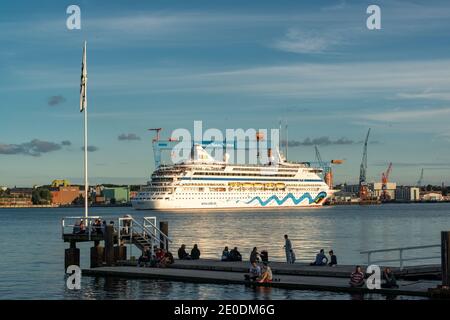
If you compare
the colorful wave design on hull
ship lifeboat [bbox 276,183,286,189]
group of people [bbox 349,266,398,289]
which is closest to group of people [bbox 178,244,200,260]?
group of people [bbox 349,266,398,289]

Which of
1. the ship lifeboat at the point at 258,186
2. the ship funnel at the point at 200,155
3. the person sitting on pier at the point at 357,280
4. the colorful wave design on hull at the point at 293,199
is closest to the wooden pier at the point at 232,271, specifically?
the person sitting on pier at the point at 357,280

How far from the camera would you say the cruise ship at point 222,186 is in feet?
514

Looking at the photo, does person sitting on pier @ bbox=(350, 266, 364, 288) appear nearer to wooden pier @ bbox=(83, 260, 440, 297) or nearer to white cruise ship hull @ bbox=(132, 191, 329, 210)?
wooden pier @ bbox=(83, 260, 440, 297)

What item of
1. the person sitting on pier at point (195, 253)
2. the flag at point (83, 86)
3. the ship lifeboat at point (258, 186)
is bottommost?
the person sitting on pier at point (195, 253)

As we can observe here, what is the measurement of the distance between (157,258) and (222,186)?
421 ft

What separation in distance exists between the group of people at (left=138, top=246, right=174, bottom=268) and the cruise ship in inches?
4674

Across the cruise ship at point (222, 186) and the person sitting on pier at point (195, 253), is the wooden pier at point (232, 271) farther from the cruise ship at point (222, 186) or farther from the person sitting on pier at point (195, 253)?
the cruise ship at point (222, 186)

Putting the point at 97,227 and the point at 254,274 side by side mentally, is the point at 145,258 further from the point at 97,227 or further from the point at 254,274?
the point at 254,274

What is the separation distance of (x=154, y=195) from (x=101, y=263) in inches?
4713

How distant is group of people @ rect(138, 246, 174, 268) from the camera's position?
3488 cm

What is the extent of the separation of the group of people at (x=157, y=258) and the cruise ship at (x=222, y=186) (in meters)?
119
